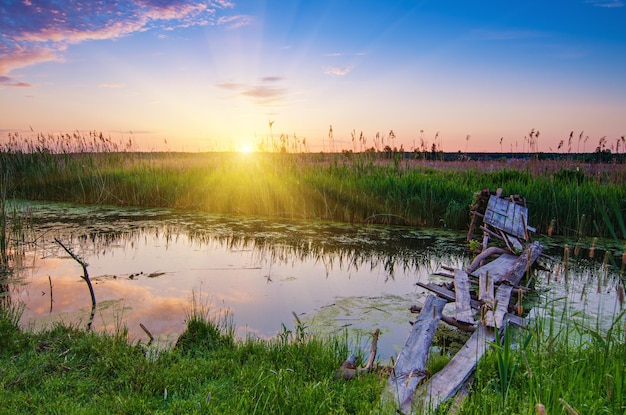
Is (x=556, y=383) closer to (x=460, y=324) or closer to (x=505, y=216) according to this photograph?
(x=460, y=324)

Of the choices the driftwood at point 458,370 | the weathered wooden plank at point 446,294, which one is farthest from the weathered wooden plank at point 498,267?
the driftwood at point 458,370

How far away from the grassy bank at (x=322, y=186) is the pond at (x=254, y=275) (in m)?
0.65

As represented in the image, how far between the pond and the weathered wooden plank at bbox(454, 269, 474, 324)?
47 cm

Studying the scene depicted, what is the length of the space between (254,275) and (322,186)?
4360 millimetres

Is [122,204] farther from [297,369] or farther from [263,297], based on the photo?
[297,369]

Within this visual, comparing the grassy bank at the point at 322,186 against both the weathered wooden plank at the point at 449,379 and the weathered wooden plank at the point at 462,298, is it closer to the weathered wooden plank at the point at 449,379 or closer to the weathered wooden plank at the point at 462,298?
the weathered wooden plank at the point at 462,298

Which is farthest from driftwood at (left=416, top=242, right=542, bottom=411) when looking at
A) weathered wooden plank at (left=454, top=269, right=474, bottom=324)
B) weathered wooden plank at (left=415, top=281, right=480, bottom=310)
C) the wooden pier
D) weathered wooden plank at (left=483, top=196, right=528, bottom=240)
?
weathered wooden plank at (left=483, top=196, right=528, bottom=240)

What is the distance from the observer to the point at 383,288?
16.3 feet

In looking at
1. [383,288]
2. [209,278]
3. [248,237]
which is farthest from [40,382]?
[248,237]

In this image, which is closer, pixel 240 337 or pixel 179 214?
pixel 240 337

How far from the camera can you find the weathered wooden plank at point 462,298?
3.47 metres

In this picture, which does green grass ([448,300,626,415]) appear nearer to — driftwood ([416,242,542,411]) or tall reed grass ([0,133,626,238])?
driftwood ([416,242,542,411])

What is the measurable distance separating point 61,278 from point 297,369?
3662 millimetres

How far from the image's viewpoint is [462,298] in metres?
3.86
